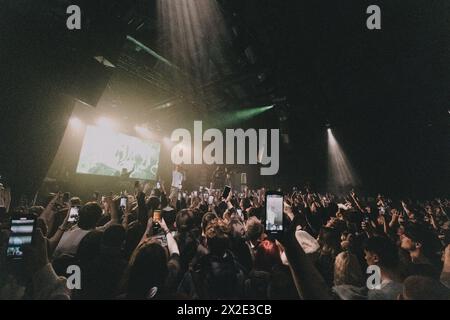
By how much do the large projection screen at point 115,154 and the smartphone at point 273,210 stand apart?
8.38 m

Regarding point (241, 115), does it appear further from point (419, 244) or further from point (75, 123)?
point (419, 244)

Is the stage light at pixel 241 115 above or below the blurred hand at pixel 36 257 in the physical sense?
above

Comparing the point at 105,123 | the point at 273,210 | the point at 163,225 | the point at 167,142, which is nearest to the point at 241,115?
the point at 167,142

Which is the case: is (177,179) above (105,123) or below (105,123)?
below

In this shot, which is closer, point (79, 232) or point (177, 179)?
point (79, 232)

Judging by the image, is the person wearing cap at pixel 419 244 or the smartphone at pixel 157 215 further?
the smartphone at pixel 157 215

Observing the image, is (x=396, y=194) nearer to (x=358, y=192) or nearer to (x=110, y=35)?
(x=358, y=192)

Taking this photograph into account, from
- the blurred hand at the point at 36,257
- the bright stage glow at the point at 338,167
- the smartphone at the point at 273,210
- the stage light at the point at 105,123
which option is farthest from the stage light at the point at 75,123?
the bright stage glow at the point at 338,167

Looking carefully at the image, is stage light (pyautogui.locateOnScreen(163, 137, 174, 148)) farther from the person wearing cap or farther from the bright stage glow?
the person wearing cap

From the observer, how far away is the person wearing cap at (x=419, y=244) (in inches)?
109

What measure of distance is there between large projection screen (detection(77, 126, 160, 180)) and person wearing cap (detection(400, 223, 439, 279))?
9736 mm

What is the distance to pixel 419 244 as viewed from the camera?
9.46 ft

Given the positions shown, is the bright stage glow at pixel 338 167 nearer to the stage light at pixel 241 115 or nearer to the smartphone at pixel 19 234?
the stage light at pixel 241 115

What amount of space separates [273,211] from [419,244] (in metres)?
1.85
